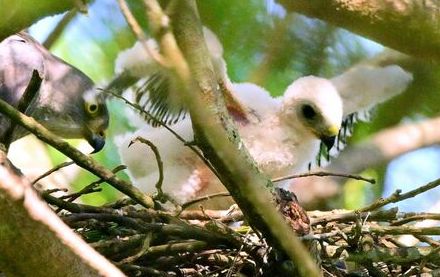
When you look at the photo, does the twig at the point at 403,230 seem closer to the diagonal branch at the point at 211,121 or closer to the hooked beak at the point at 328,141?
the diagonal branch at the point at 211,121

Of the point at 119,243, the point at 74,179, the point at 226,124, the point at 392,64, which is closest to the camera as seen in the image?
the point at 226,124

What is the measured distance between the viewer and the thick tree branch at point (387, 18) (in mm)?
1872

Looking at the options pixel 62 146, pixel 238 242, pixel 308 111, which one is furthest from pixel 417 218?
pixel 62 146

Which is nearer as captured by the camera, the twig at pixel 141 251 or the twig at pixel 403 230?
the twig at pixel 141 251

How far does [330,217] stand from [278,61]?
1.53 ft

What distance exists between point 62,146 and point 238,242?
414 mm

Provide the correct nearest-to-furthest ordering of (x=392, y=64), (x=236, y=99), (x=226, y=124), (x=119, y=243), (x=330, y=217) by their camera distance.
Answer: (x=226, y=124)
(x=119, y=243)
(x=330, y=217)
(x=236, y=99)
(x=392, y=64)

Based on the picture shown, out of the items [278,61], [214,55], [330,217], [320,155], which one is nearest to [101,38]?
[214,55]

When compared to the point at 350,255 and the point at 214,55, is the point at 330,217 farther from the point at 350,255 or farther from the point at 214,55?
the point at 214,55

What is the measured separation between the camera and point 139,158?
230 centimetres

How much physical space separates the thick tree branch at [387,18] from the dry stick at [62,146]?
0.58 m

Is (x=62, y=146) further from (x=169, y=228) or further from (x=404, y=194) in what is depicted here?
(x=404, y=194)

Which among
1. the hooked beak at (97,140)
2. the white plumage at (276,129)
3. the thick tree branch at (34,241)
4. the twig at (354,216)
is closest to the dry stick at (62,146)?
the thick tree branch at (34,241)

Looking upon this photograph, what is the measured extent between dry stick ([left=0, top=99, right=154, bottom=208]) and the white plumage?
631 millimetres
